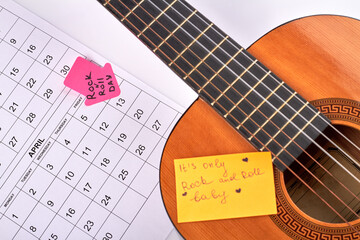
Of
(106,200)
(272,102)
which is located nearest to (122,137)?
(106,200)

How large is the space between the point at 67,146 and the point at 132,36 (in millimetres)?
345

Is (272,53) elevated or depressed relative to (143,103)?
elevated

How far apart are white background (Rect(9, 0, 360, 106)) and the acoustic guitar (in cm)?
24

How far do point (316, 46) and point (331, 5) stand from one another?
0.30 m

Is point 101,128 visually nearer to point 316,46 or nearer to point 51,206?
point 51,206

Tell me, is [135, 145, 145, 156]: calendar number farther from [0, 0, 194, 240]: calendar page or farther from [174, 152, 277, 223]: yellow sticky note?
[174, 152, 277, 223]: yellow sticky note

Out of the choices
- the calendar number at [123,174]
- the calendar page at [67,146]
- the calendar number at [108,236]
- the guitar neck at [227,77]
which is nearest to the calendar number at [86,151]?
Answer: the calendar page at [67,146]

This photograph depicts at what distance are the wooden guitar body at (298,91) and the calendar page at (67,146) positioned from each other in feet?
0.65

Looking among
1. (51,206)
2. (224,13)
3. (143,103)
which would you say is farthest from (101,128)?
(224,13)

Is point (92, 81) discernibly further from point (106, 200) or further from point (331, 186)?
point (331, 186)

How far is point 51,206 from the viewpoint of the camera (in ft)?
3.25

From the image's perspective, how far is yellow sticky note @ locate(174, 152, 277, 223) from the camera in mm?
777

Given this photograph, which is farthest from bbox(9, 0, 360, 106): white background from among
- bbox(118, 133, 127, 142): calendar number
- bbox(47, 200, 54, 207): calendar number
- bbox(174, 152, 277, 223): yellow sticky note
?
bbox(47, 200, 54, 207): calendar number

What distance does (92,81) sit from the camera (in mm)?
1025
